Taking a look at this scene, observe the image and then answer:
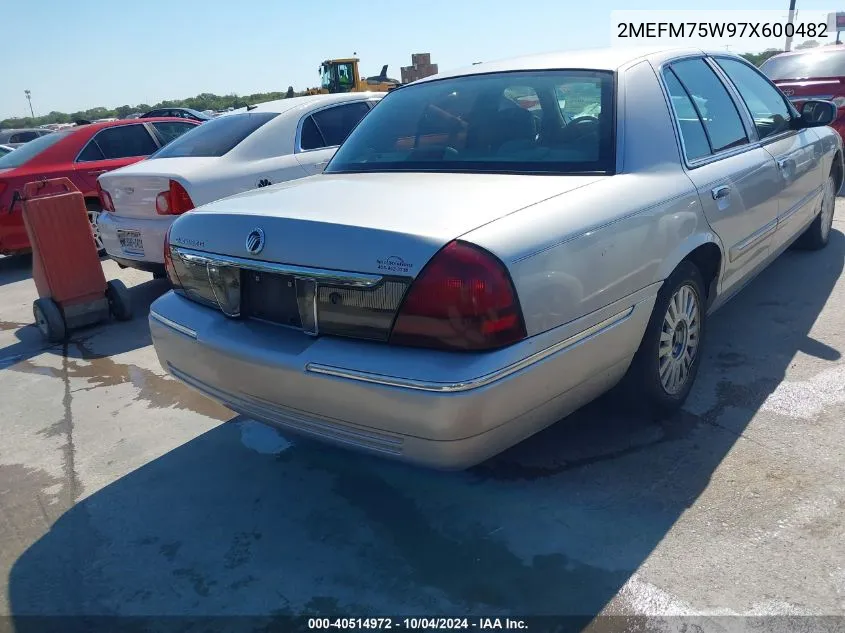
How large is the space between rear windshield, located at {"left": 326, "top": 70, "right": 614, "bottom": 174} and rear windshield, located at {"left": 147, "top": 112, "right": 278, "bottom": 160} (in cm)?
264

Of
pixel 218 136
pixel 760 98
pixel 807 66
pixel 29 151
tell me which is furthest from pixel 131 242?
pixel 807 66

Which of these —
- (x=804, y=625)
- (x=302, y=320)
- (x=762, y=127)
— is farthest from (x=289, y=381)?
(x=762, y=127)

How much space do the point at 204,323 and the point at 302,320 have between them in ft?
1.74

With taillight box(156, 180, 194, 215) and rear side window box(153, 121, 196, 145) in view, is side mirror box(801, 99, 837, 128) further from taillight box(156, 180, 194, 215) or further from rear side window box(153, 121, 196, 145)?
rear side window box(153, 121, 196, 145)

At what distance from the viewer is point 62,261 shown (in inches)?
206

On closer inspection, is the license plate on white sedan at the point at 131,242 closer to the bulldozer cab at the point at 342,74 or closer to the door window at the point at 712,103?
the door window at the point at 712,103

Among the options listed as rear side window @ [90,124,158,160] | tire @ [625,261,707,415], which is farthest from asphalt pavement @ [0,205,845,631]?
rear side window @ [90,124,158,160]

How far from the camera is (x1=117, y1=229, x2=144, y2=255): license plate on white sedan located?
561 cm

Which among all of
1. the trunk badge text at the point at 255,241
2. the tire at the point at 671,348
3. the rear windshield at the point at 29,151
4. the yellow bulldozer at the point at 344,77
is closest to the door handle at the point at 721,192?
the tire at the point at 671,348

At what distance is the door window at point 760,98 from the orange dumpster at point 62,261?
4382mm

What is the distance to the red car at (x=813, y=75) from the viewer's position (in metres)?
8.51

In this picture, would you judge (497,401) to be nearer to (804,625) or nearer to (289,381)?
(289,381)

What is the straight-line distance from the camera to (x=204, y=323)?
2789 mm

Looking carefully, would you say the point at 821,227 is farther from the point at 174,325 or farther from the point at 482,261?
the point at 174,325
